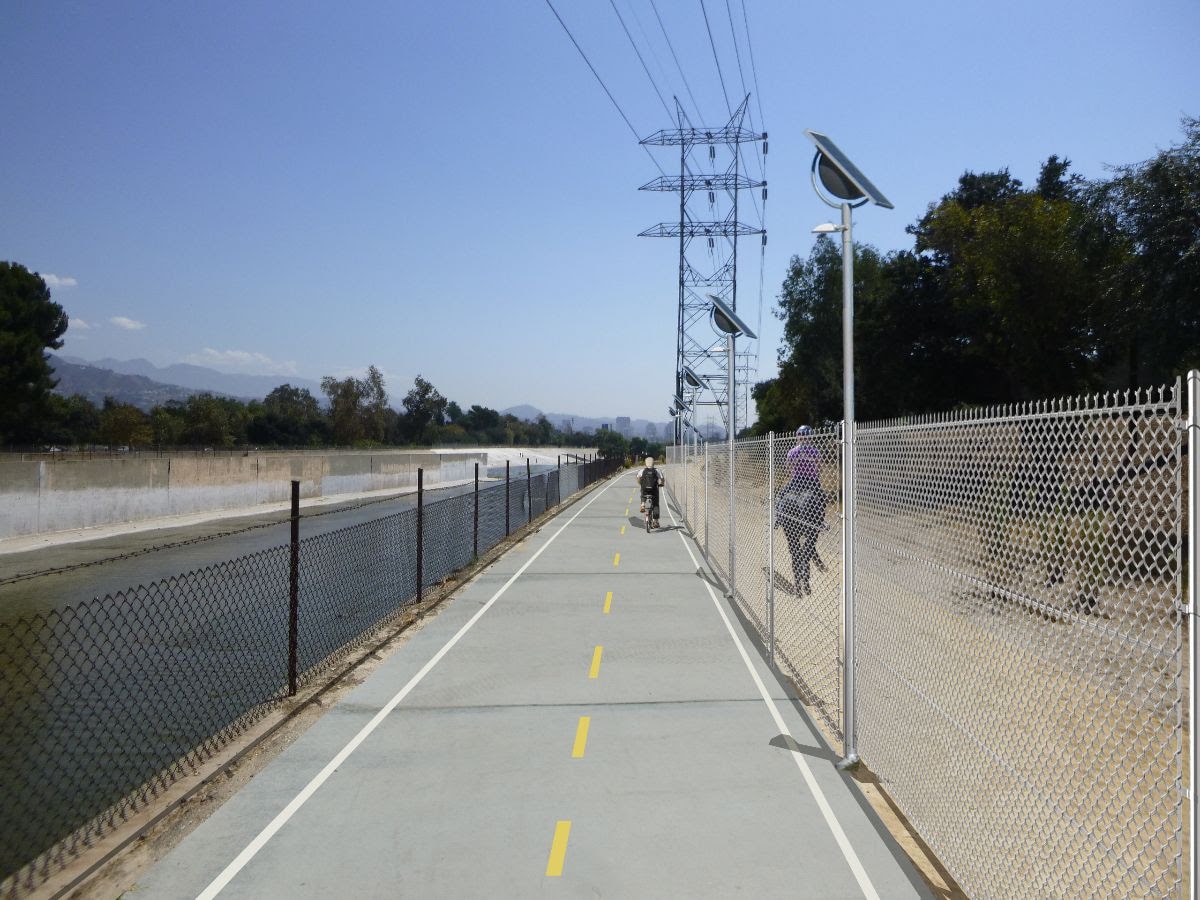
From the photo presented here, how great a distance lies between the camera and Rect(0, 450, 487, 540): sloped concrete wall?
86.5 ft

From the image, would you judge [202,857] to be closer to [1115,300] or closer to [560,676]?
[560,676]

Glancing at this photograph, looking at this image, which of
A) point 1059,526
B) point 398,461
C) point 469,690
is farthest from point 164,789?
point 398,461

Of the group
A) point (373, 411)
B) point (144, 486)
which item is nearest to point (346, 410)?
point (373, 411)

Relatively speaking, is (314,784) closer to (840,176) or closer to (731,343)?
(840,176)

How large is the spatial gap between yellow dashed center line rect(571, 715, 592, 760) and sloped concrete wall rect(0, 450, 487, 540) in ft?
78.9

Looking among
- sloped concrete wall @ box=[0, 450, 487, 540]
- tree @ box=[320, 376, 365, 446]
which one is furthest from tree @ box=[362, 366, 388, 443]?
sloped concrete wall @ box=[0, 450, 487, 540]

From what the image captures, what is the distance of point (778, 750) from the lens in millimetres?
6812

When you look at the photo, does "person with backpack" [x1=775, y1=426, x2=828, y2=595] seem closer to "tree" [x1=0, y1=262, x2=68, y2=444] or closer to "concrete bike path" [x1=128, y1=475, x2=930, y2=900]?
"concrete bike path" [x1=128, y1=475, x2=930, y2=900]

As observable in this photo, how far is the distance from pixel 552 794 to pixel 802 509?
4.97 meters

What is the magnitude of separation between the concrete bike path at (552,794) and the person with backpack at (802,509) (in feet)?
4.11

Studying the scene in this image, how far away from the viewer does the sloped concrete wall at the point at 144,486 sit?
26.4 meters

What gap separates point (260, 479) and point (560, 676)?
110 ft

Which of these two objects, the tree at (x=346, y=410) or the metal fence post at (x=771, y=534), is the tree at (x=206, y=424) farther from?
the metal fence post at (x=771, y=534)

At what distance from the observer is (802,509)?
Result: 9906 millimetres
